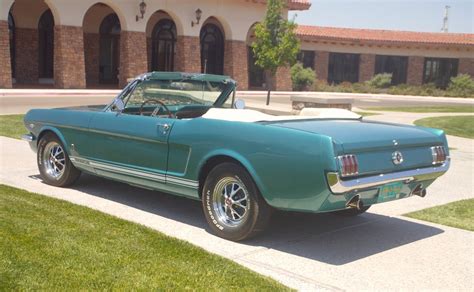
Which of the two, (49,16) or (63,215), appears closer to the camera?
(63,215)

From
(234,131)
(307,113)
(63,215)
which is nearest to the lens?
(234,131)

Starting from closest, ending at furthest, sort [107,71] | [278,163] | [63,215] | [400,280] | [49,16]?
[400,280], [278,163], [63,215], [49,16], [107,71]

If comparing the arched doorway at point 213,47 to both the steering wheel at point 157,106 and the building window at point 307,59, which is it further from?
the steering wheel at point 157,106

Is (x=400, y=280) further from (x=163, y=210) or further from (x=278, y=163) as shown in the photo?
(x=163, y=210)

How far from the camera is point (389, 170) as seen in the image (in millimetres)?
5121

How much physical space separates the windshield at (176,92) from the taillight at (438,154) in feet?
8.39

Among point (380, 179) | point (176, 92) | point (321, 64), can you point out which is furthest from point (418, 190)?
point (321, 64)

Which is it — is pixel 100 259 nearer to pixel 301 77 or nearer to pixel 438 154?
pixel 438 154

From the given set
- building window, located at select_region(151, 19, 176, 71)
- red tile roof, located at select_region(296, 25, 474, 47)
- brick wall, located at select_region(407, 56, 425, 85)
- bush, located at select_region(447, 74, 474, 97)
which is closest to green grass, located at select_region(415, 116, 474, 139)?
building window, located at select_region(151, 19, 176, 71)

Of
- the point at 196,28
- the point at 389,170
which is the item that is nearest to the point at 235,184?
the point at 389,170

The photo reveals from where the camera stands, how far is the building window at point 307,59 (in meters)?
43.4

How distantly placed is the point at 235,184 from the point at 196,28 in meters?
28.5

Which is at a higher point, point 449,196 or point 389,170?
point 389,170

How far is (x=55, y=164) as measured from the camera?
7324mm
